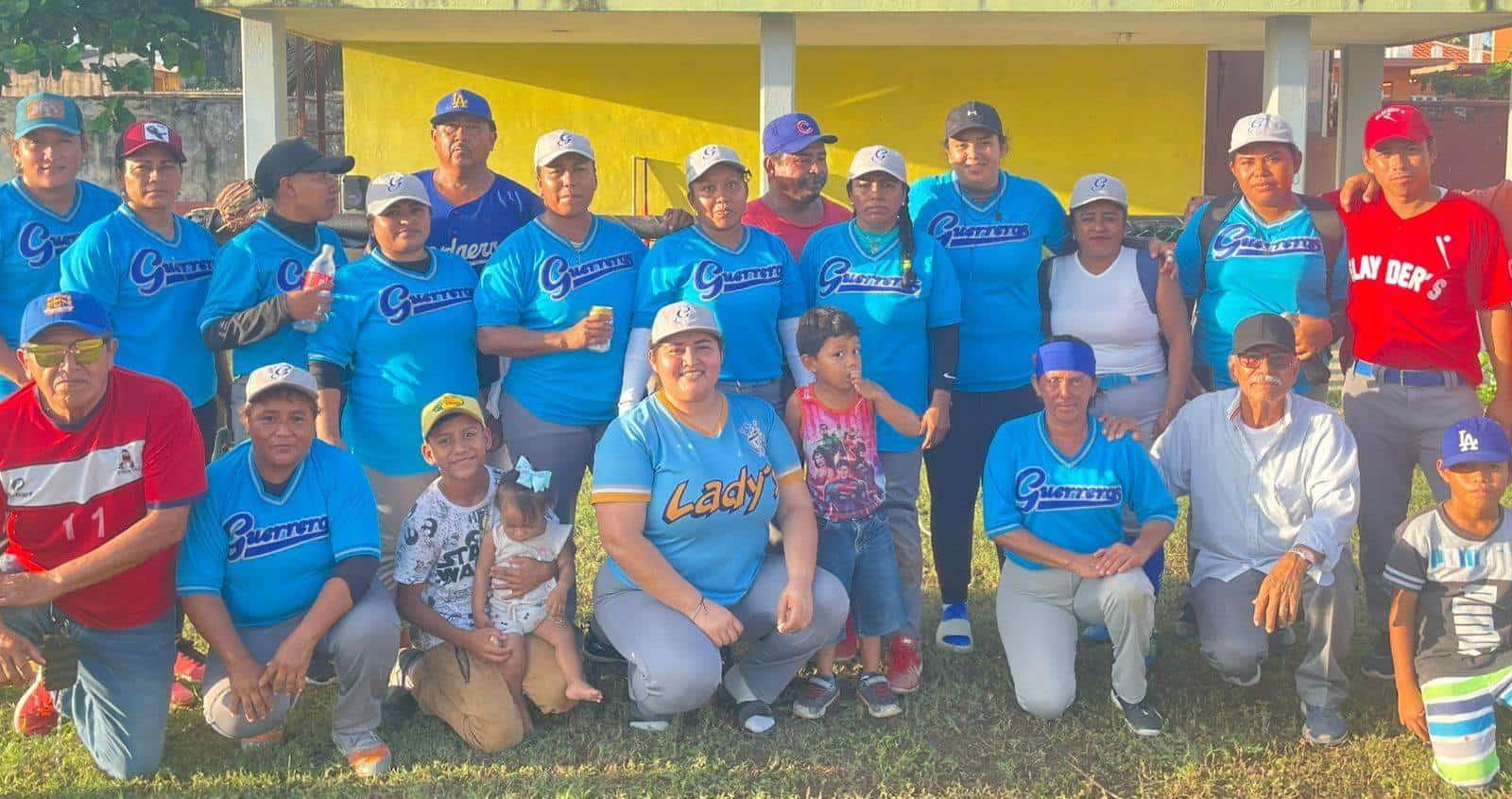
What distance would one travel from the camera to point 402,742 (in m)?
4.77

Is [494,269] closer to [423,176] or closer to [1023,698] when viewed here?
[423,176]

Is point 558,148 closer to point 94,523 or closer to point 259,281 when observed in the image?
point 259,281

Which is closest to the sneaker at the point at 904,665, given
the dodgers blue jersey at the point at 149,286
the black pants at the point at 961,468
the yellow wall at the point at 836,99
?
the black pants at the point at 961,468

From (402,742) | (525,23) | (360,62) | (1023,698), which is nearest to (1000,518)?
(1023,698)

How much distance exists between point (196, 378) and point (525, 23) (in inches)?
286

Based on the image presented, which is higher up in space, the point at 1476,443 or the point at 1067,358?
the point at 1067,358

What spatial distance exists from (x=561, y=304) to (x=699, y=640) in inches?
50.7

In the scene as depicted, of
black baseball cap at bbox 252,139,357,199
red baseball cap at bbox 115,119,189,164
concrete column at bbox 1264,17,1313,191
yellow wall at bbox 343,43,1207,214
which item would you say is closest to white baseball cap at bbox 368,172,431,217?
black baseball cap at bbox 252,139,357,199

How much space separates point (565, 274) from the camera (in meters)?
5.07

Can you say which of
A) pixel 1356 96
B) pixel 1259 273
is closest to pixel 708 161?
pixel 1259 273

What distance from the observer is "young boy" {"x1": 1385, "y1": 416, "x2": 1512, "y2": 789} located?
4406 mm

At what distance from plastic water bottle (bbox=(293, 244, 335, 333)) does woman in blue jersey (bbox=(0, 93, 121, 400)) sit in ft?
3.25

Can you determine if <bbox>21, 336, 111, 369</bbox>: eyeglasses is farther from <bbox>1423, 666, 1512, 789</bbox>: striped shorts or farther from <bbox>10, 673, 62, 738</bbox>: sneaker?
<bbox>1423, 666, 1512, 789</bbox>: striped shorts

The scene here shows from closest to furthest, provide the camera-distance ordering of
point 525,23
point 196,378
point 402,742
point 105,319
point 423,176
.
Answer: point 105,319 → point 402,742 → point 196,378 → point 423,176 → point 525,23
